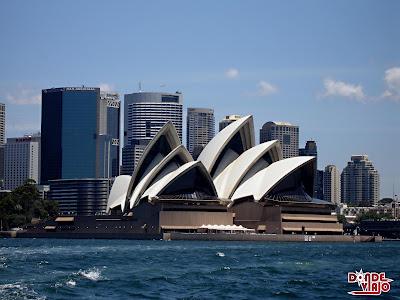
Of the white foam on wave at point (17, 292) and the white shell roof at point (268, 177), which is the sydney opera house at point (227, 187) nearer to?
the white shell roof at point (268, 177)

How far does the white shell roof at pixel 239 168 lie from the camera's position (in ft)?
457

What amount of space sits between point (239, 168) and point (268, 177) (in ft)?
13.7

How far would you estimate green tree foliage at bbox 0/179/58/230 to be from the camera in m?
188

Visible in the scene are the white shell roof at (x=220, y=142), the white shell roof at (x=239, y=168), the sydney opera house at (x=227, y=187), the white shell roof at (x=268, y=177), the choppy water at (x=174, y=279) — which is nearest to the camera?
the choppy water at (x=174, y=279)

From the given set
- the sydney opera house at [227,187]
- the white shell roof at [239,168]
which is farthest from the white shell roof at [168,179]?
the white shell roof at [239,168]

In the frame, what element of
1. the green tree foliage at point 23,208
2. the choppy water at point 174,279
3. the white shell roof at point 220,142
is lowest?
the choppy water at point 174,279

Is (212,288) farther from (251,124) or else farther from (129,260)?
(251,124)

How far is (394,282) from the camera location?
48.5 meters

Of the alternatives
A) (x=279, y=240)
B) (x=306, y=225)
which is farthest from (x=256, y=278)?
(x=306, y=225)

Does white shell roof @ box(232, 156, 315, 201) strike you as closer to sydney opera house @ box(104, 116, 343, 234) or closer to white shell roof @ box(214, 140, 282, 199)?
sydney opera house @ box(104, 116, 343, 234)

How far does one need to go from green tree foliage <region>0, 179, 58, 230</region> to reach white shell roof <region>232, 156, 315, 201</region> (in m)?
60.0

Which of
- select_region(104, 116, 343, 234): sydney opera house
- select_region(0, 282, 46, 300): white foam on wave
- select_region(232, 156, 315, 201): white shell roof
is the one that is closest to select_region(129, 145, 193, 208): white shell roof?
select_region(104, 116, 343, 234): sydney opera house

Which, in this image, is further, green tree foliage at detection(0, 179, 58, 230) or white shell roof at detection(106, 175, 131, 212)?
green tree foliage at detection(0, 179, 58, 230)

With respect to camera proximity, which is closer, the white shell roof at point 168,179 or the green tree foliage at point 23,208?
the white shell roof at point 168,179
